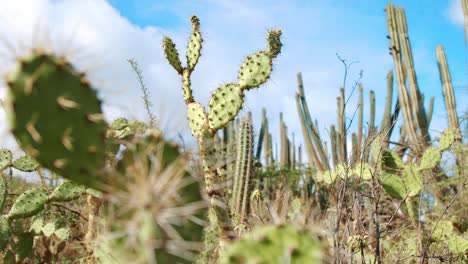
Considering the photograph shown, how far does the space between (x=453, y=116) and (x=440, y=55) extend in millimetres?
1773

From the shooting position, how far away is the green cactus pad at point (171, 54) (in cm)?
351

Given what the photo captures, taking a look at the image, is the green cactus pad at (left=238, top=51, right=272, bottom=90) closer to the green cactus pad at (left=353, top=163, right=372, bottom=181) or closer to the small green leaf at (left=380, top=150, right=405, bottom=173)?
the green cactus pad at (left=353, top=163, right=372, bottom=181)

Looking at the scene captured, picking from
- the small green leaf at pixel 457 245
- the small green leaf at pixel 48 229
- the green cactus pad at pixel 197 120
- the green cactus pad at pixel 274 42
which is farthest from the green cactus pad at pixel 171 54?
the small green leaf at pixel 457 245

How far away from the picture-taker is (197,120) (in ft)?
10.5

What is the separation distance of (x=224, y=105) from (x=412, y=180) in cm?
203

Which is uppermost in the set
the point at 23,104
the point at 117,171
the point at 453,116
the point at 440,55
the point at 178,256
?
the point at 440,55

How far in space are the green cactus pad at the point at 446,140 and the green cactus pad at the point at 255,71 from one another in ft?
7.33

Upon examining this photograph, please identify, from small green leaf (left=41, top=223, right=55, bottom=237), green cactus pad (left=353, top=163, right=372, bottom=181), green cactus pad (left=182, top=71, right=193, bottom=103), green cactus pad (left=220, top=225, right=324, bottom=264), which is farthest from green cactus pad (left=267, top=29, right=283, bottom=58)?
green cactus pad (left=220, top=225, right=324, bottom=264)

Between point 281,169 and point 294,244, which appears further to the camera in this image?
point 281,169

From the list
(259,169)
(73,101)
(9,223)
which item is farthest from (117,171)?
(259,169)

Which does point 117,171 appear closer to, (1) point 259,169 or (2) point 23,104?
(2) point 23,104

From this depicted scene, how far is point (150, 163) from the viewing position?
1561 millimetres

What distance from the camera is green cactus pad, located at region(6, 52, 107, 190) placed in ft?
4.88

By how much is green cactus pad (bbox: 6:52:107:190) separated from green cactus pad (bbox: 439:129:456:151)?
3.98 metres
